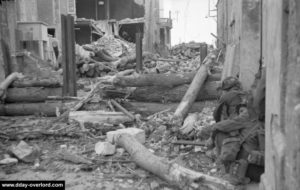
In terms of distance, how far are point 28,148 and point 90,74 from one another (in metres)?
9.46

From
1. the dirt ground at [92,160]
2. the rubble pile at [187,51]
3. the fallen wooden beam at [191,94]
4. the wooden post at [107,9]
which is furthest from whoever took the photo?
the wooden post at [107,9]

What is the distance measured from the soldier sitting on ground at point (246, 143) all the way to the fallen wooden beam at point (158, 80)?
3233 millimetres

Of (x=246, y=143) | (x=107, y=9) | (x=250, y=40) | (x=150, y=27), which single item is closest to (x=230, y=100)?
(x=246, y=143)

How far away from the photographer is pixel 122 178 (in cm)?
413

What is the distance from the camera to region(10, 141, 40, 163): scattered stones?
481cm

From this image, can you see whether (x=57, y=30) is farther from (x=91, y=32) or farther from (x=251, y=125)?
(x=251, y=125)

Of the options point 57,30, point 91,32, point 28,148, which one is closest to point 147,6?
point 91,32

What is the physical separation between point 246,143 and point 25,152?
3.12 metres

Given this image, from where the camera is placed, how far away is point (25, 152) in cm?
490

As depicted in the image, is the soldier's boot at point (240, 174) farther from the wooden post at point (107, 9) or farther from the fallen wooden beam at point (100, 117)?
the wooden post at point (107, 9)

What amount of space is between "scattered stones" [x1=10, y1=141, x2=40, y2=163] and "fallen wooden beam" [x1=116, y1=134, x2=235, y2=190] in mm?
1300

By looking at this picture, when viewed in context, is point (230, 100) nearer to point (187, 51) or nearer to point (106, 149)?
point (106, 149)

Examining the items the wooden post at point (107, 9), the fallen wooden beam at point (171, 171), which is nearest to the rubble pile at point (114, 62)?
the wooden post at point (107, 9)

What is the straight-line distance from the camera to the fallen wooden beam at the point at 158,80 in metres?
7.09
